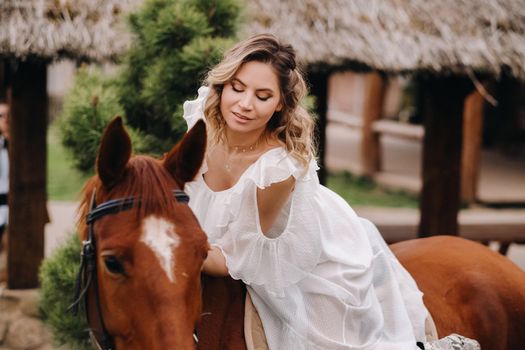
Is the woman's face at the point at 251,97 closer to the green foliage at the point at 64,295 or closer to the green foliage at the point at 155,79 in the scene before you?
the green foliage at the point at 155,79

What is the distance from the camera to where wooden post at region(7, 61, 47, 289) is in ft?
18.8

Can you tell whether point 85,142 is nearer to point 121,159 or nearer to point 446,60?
point 121,159

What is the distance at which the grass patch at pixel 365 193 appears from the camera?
11.9 metres

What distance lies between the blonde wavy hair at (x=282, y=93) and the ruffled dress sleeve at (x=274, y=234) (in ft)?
0.27

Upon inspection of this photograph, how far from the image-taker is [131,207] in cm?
193

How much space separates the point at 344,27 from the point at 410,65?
617mm

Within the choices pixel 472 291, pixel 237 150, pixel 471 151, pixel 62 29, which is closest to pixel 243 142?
pixel 237 150

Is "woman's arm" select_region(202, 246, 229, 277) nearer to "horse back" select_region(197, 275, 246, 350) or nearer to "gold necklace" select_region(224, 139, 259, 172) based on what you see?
"horse back" select_region(197, 275, 246, 350)

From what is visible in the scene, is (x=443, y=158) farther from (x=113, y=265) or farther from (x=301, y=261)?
(x=113, y=265)

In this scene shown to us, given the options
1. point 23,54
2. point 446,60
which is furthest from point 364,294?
point 446,60

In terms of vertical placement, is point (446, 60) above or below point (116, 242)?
above

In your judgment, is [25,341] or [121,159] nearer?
[121,159]

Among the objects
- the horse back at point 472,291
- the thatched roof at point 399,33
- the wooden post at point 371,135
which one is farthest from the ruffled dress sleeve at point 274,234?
the wooden post at point 371,135

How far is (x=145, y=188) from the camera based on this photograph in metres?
1.95
